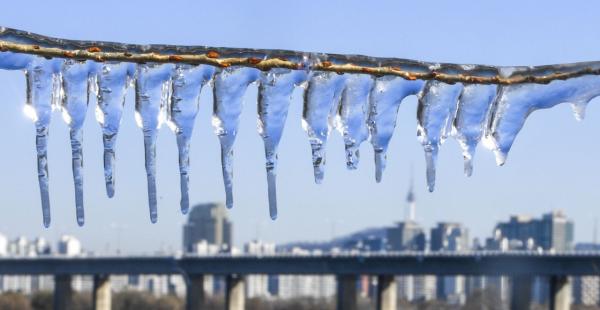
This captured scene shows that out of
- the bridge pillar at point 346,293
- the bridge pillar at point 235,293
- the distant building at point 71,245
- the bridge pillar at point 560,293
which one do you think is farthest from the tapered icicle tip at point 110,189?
the bridge pillar at point 235,293

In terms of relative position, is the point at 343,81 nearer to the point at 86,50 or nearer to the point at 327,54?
the point at 327,54

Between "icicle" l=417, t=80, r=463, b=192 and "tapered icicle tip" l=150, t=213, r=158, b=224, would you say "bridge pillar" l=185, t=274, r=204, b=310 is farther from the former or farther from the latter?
"tapered icicle tip" l=150, t=213, r=158, b=224

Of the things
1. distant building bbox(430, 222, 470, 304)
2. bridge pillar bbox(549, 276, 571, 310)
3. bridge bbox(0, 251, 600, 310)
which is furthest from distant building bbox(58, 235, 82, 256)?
distant building bbox(430, 222, 470, 304)

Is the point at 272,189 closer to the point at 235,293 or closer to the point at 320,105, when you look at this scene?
the point at 320,105

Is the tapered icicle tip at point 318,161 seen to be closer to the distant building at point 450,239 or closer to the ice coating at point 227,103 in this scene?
the ice coating at point 227,103

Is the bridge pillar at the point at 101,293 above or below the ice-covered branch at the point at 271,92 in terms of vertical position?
below

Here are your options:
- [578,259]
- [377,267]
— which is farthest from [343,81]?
[377,267]

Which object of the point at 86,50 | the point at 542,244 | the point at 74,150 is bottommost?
the point at 542,244
